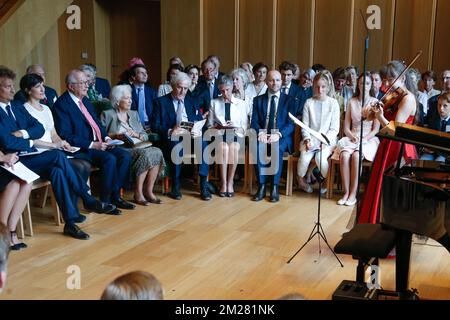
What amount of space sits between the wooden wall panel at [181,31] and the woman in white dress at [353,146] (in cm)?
462

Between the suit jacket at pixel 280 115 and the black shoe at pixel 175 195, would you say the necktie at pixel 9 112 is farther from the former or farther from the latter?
the suit jacket at pixel 280 115

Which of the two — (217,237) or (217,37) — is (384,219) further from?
(217,37)

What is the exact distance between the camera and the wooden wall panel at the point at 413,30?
28.7 feet

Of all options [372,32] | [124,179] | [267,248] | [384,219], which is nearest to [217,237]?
[267,248]

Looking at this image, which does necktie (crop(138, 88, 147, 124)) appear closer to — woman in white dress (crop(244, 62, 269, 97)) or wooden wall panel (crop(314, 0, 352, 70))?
woman in white dress (crop(244, 62, 269, 97))

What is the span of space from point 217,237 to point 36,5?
4.68 m

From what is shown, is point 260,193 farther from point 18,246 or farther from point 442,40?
point 442,40

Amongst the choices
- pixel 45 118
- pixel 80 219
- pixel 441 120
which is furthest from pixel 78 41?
pixel 441 120

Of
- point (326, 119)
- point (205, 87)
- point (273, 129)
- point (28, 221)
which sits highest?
point (205, 87)

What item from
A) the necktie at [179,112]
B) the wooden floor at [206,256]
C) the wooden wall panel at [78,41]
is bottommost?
the wooden floor at [206,256]

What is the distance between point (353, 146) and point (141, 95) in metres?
2.50

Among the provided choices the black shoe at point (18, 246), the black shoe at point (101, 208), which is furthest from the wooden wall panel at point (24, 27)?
the black shoe at point (18, 246)

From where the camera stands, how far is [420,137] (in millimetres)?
3098

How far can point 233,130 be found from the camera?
6.11 m
